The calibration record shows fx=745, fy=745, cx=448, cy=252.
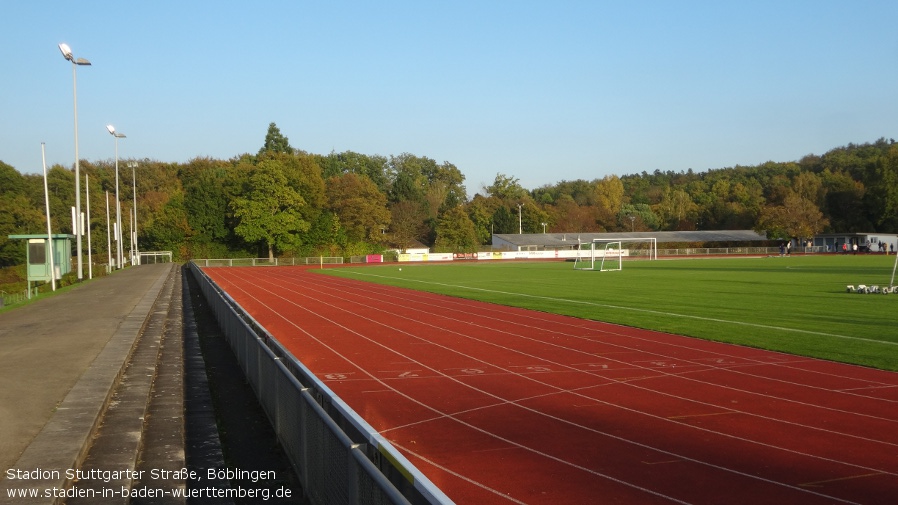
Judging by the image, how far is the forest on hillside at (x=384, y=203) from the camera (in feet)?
266

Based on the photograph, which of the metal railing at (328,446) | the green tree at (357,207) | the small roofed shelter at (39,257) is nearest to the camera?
the metal railing at (328,446)

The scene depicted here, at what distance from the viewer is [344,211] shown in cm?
8688

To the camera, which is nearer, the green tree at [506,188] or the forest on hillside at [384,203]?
the forest on hillside at [384,203]

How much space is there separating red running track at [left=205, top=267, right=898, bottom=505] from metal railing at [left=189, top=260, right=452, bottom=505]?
1.41 metres

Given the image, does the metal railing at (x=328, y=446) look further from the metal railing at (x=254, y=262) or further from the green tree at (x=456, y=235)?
the green tree at (x=456, y=235)

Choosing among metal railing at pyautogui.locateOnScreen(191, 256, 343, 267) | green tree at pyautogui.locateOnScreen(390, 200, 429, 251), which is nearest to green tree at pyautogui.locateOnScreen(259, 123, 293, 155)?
green tree at pyautogui.locateOnScreen(390, 200, 429, 251)

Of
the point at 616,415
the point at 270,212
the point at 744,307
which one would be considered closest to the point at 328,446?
the point at 616,415

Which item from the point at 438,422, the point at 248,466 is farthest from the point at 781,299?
the point at 248,466

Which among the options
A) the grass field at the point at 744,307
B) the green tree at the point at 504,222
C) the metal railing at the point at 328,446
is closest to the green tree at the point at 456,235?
the green tree at the point at 504,222

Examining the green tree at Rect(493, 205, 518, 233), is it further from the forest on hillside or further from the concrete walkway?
the concrete walkway

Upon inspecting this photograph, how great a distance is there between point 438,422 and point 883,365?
8717 mm

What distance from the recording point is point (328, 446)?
16.9 feet

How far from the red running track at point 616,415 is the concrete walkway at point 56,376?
3.27m

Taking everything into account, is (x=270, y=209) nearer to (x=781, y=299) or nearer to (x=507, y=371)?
(x=781, y=299)
